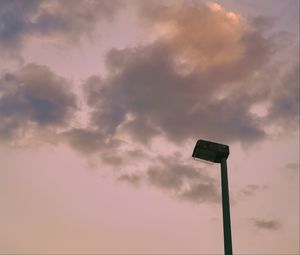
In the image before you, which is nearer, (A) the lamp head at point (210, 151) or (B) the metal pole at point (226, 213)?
(B) the metal pole at point (226, 213)

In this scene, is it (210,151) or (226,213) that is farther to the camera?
(210,151)

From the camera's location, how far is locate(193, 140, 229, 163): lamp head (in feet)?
39.9

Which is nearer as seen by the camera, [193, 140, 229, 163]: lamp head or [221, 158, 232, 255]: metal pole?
[221, 158, 232, 255]: metal pole

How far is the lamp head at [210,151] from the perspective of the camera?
12156mm

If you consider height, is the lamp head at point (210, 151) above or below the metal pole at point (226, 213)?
above

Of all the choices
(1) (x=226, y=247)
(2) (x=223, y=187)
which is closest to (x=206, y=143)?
(2) (x=223, y=187)

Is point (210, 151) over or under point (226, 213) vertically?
over

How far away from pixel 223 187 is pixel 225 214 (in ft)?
2.54

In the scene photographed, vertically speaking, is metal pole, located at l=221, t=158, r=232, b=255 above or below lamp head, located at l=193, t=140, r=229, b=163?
below

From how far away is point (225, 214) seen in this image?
35.7 ft

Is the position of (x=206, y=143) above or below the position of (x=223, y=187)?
above

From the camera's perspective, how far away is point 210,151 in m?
12.2

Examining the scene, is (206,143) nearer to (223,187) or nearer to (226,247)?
(223,187)

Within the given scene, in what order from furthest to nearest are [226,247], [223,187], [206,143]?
[206,143]
[223,187]
[226,247]
